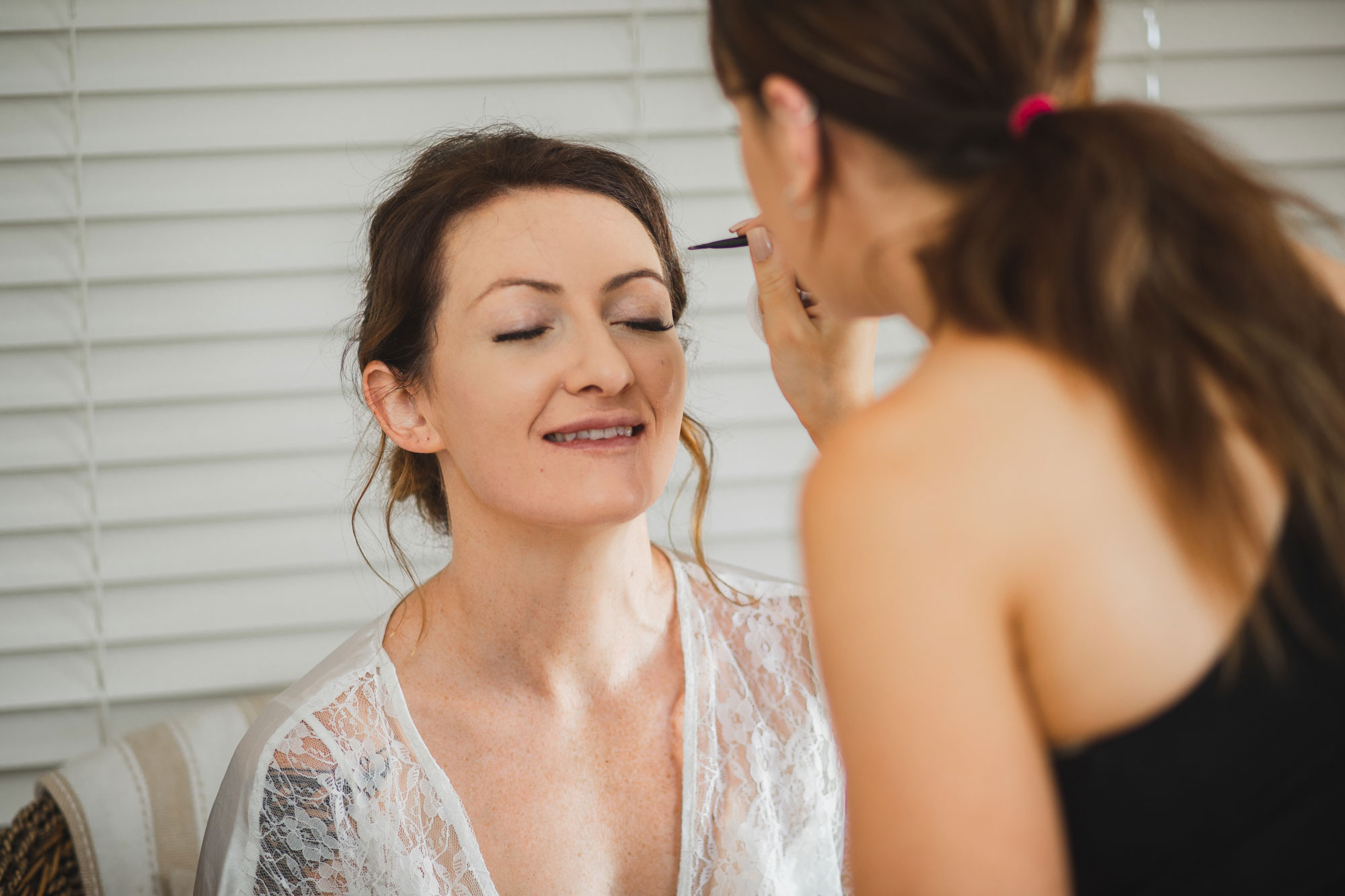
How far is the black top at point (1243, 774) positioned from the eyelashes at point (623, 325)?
788 mm

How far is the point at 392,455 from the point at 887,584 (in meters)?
1.14

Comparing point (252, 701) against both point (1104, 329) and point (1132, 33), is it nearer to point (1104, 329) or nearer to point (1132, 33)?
point (1104, 329)

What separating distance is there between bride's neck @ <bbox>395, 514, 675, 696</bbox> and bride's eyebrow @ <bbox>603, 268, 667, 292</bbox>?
0.98 feet

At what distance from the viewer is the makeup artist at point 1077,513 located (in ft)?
1.98

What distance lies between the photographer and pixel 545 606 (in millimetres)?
1330

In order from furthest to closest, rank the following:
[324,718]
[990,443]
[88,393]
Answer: [88,393] → [324,718] → [990,443]

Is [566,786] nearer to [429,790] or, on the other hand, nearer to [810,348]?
[429,790]

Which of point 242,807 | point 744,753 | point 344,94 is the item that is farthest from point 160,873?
point 344,94

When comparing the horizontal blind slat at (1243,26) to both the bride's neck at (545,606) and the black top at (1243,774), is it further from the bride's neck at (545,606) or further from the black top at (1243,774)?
the black top at (1243,774)

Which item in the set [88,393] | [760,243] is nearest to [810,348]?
[760,243]

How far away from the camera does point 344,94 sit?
1.87 meters

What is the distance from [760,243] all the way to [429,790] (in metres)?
0.76

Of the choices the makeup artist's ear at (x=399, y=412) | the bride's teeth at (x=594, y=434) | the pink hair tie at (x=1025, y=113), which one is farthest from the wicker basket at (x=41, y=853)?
the pink hair tie at (x=1025, y=113)

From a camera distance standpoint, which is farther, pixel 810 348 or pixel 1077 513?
pixel 810 348
